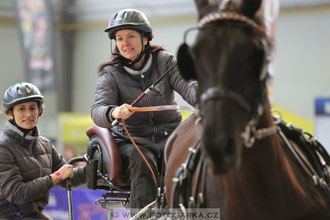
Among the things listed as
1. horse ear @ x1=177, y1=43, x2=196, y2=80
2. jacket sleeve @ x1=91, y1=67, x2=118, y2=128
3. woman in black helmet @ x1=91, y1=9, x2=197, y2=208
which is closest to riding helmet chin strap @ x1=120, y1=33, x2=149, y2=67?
woman in black helmet @ x1=91, y1=9, x2=197, y2=208

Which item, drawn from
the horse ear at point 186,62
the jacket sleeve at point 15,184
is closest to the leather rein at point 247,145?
the horse ear at point 186,62

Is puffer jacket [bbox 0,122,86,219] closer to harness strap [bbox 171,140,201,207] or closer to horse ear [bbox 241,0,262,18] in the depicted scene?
harness strap [bbox 171,140,201,207]

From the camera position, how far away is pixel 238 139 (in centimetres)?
205

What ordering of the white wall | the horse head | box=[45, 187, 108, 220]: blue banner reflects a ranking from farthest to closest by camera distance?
1. the white wall
2. box=[45, 187, 108, 220]: blue banner
3. the horse head

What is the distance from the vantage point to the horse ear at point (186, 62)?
92.0 inches

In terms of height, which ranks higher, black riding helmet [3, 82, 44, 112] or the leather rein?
black riding helmet [3, 82, 44, 112]

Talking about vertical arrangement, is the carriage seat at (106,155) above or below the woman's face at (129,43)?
below

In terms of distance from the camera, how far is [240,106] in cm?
207

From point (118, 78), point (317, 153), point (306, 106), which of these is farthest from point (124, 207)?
point (306, 106)

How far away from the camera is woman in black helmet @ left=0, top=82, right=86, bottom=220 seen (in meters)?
4.05

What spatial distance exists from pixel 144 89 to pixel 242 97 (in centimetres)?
181

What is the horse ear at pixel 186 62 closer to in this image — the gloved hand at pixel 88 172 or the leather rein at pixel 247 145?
the leather rein at pixel 247 145

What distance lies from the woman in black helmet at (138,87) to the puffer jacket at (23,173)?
0.75 metres

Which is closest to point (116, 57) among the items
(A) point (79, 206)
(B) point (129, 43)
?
(B) point (129, 43)
